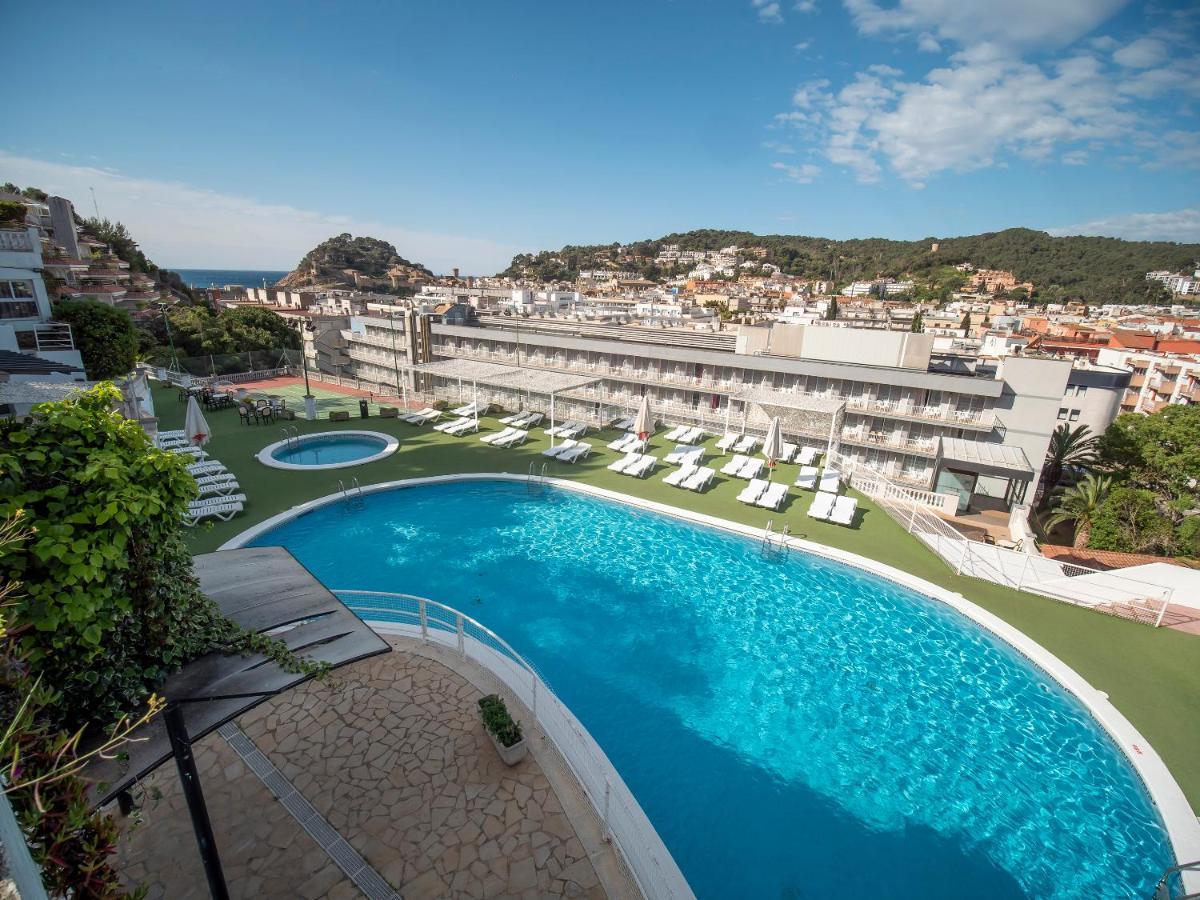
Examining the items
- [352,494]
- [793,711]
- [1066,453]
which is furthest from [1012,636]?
[352,494]

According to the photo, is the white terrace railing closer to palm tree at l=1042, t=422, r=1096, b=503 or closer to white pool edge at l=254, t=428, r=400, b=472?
white pool edge at l=254, t=428, r=400, b=472

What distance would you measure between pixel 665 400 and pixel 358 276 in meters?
145

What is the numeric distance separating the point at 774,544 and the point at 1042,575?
25.0 ft

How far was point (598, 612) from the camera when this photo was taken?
14.1m

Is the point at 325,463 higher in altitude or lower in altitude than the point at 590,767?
lower

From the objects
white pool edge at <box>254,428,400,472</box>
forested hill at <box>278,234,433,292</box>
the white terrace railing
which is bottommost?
white pool edge at <box>254,428,400,472</box>

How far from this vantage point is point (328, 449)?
84.7ft

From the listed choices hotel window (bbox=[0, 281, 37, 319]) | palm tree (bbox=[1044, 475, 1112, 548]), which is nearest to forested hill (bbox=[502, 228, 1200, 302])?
palm tree (bbox=[1044, 475, 1112, 548])

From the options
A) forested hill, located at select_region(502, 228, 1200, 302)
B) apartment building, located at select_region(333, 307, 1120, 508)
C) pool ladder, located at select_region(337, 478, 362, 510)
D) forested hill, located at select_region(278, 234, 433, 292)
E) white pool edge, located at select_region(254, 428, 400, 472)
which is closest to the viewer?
pool ladder, located at select_region(337, 478, 362, 510)

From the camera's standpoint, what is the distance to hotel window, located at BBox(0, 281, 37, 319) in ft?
67.5

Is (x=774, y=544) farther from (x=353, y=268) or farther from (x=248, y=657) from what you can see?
(x=353, y=268)

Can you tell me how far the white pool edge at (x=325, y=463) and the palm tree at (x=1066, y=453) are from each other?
30.9 m

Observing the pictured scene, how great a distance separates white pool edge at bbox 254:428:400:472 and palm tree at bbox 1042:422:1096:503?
101 feet

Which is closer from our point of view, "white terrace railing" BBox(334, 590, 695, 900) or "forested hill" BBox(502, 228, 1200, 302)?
"white terrace railing" BBox(334, 590, 695, 900)
